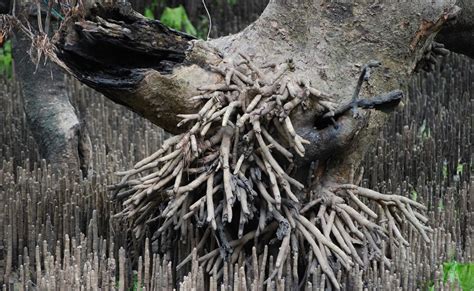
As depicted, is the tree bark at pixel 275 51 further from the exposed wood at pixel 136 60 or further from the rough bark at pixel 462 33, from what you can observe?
the rough bark at pixel 462 33

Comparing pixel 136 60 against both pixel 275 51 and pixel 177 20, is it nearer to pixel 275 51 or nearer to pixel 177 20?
pixel 275 51

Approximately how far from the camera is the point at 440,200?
14.9 feet

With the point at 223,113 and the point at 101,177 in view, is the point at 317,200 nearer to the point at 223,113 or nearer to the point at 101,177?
the point at 223,113

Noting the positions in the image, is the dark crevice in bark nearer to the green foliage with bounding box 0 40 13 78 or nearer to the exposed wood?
the exposed wood

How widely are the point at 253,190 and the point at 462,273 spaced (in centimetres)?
86

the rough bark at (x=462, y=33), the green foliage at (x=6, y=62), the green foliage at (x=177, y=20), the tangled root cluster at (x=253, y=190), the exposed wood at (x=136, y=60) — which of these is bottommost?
the tangled root cluster at (x=253, y=190)

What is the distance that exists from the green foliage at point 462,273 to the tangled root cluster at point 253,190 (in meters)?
0.15

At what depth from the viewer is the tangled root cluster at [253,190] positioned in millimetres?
3561

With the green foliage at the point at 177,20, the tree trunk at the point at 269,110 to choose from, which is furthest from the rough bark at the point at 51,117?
the green foliage at the point at 177,20

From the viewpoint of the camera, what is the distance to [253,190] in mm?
3598

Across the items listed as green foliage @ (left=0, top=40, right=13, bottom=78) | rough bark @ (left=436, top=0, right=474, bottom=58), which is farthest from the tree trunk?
green foliage @ (left=0, top=40, right=13, bottom=78)

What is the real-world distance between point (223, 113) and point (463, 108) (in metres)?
2.72

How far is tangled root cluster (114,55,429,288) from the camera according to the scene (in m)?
3.56

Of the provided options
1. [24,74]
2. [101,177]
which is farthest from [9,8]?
[101,177]
